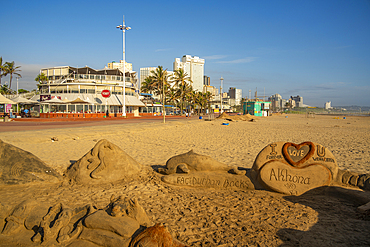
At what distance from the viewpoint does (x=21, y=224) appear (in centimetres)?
263

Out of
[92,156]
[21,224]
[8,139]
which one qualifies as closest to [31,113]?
[8,139]

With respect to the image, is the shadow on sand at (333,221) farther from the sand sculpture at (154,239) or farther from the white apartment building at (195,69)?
the white apartment building at (195,69)

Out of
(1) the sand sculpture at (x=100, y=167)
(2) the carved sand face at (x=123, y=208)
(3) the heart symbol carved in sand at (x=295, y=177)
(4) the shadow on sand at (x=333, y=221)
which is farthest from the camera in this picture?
(1) the sand sculpture at (x=100, y=167)

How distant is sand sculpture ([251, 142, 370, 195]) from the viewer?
173 inches

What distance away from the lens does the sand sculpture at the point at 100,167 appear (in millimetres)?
5098

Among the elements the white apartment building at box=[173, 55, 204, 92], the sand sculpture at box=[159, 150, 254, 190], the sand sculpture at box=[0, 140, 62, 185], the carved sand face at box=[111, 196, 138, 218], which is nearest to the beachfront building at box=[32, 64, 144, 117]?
the sand sculpture at box=[0, 140, 62, 185]

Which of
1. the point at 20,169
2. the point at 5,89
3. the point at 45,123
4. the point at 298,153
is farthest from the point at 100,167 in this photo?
the point at 5,89

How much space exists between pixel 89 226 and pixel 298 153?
3.85 metres

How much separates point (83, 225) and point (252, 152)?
7364 mm

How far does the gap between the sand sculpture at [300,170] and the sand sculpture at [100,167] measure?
10.3 ft

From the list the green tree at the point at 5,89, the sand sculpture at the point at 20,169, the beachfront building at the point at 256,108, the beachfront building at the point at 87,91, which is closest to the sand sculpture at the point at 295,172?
the sand sculpture at the point at 20,169

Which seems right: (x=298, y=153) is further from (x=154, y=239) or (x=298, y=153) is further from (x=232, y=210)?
(x=154, y=239)

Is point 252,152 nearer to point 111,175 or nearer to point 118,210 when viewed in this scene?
point 111,175

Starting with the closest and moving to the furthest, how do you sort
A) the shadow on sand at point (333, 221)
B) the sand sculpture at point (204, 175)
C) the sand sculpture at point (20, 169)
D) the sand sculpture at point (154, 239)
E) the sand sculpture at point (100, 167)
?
the sand sculpture at point (154, 239) < the shadow on sand at point (333, 221) < the sand sculpture at point (20, 169) < the sand sculpture at point (204, 175) < the sand sculpture at point (100, 167)
